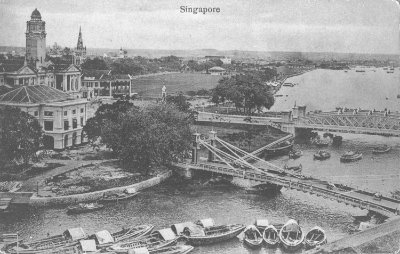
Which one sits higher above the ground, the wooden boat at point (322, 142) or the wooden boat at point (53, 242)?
the wooden boat at point (322, 142)

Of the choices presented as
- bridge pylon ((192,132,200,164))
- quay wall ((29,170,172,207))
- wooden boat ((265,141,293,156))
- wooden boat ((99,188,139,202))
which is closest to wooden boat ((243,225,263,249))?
wooden boat ((99,188,139,202))

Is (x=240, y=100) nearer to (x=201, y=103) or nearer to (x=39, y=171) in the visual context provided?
(x=201, y=103)

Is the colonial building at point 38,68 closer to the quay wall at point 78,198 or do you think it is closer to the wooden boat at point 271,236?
the quay wall at point 78,198

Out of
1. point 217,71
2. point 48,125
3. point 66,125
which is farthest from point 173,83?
point 48,125

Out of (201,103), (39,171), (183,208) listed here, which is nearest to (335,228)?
(183,208)

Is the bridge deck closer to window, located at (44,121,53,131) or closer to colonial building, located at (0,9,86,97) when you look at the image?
window, located at (44,121,53,131)

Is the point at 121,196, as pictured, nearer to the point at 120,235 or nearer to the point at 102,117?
the point at 120,235

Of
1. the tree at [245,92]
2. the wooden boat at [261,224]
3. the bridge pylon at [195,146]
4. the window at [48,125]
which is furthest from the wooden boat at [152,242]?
the tree at [245,92]

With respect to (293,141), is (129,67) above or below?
above
